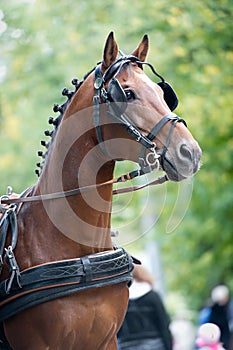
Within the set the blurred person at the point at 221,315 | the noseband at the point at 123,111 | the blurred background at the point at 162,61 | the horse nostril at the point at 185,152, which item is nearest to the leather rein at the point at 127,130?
the noseband at the point at 123,111

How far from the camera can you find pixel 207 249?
57.8ft

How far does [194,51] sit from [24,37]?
2.60 meters

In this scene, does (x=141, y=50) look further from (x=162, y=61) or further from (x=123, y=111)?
(x=162, y=61)

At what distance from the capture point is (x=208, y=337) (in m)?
7.68

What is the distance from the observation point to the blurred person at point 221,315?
9867 millimetres

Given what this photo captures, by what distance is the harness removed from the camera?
5316mm

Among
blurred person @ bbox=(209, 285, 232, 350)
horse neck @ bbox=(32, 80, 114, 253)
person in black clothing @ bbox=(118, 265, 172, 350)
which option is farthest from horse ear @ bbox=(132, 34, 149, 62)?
blurred person @ bbox=(209, 285, 232, 350)

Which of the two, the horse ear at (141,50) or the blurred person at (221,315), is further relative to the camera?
the blurred person at (221,315)

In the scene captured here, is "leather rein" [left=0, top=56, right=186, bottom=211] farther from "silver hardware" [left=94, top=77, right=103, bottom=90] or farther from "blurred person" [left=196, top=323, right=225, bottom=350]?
"blurred person" [left=196, top=323, right=225, bottom=350]

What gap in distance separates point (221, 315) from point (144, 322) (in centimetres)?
215

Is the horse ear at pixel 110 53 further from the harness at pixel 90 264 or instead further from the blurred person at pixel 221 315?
the blurred person at pixel 221 315

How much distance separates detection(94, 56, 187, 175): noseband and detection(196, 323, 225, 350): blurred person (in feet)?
9.04

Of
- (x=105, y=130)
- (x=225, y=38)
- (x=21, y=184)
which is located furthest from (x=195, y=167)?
(x=21, y=184)

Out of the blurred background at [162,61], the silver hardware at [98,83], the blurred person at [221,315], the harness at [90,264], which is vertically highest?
the blurred background at [162,61]
